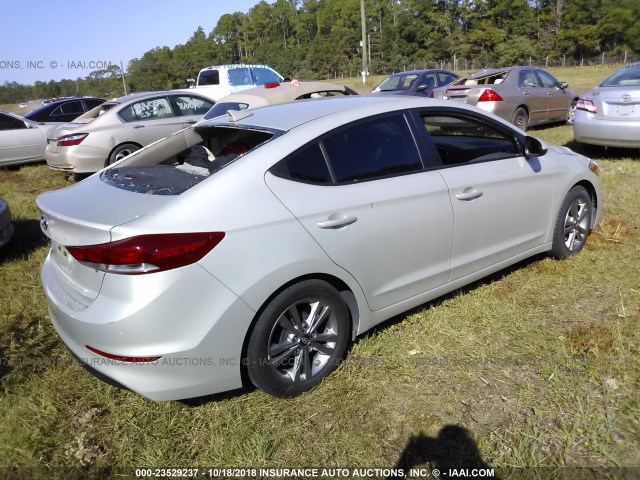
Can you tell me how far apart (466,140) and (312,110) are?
5.42 ft

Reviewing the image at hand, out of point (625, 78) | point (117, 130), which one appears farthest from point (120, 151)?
point (625, 78)

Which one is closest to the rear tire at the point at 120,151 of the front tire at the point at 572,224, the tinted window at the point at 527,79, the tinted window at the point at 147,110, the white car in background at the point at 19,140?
the tinted window at the point at 147,110

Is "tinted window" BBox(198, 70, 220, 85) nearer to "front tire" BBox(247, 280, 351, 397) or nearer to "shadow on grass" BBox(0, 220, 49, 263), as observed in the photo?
"shadow on grass" BBox(0, 220, 49, 263)

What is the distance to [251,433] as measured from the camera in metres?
2.54

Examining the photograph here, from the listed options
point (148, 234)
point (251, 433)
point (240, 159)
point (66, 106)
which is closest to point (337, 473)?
point (251, 433)

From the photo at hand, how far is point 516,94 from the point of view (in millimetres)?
10430

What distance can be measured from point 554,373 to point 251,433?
174 cm

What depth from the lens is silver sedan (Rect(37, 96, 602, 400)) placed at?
7.47ft

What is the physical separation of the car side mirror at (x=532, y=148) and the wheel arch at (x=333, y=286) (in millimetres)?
1935

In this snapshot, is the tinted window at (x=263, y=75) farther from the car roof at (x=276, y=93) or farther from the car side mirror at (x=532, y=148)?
the car side mirror at (x=532, y=148)

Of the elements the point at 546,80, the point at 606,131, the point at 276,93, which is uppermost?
the point at 276,93

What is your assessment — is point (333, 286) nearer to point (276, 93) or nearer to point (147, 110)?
point (276, 93)

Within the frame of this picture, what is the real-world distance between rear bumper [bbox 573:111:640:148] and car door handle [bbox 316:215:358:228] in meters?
6.39

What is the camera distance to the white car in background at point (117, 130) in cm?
835
